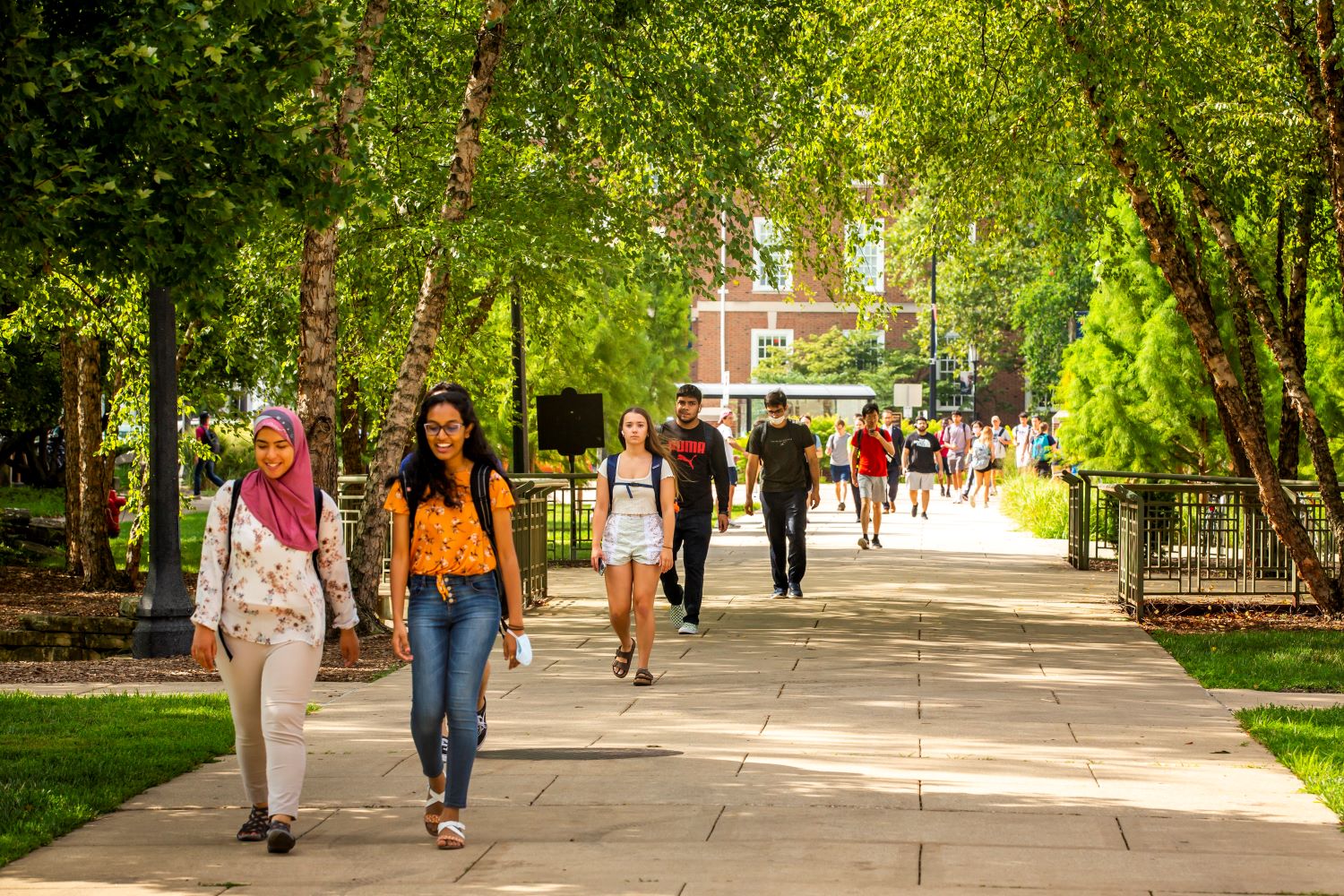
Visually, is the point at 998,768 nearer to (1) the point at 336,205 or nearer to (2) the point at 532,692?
(2) the point at 532,692

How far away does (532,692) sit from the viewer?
10039 mm

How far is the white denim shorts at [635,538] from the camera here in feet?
33.9

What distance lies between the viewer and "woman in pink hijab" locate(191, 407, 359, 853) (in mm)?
6094

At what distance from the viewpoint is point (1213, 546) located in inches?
563

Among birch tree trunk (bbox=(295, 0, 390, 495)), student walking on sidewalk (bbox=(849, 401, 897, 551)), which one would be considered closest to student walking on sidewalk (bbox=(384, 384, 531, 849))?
birch tree trunk (bbox=(295, 0, 390, 495))

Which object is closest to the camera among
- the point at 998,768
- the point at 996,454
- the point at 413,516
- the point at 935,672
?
the point at 413,516

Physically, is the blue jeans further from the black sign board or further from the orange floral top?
the black sign board

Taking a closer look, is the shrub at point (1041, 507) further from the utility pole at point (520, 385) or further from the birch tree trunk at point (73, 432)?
the birch tree trunk at point (73, 432)

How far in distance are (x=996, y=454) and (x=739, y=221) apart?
25.4 meters

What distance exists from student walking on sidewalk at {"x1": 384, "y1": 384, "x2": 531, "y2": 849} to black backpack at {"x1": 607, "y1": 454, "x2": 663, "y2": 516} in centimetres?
382

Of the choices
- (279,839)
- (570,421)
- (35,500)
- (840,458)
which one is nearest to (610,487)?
(279,839)

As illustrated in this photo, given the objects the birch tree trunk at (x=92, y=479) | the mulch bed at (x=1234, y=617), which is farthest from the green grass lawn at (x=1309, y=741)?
the birch tree trunk at (x=92, y=479)

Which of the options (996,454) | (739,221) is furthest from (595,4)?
(996,454)

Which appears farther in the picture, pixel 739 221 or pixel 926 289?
pixel 926 289
